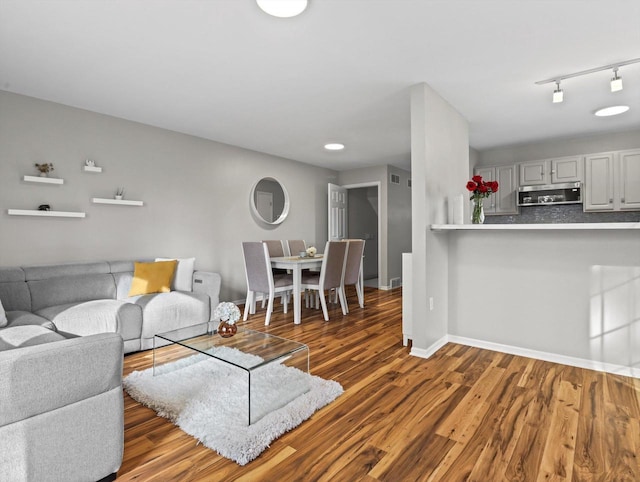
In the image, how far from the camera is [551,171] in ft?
15.5

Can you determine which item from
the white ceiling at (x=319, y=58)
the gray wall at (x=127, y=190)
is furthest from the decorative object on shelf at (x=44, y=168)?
the white ceiling at (x=319, y=58)

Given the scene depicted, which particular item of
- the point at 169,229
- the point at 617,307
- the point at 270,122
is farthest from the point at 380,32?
the point at 169,229

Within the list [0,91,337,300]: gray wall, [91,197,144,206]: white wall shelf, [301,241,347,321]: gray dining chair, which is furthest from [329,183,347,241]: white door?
[91,197,144,206]: white wall shelf

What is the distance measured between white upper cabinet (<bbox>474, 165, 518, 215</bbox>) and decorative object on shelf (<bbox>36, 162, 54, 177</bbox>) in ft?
17.6

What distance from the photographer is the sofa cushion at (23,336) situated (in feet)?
6.60

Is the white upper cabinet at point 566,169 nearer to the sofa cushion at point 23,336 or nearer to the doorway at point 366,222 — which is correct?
the doorway at point 366,222

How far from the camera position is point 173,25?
2.17m

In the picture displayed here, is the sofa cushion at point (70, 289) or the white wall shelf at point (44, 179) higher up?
the white wall shelf at point (44, 179)

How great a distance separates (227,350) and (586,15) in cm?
298

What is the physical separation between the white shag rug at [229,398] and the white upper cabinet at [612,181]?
426 cm

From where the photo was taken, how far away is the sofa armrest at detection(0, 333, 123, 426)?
1.20m

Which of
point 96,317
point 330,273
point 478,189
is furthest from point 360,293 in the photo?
point 96,317

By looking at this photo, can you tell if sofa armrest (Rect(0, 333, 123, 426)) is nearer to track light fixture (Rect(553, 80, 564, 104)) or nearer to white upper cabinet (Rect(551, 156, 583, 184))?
track light fixture (Rect(553, 80, 564, 104))

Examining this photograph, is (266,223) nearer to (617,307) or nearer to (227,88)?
(227,88)
